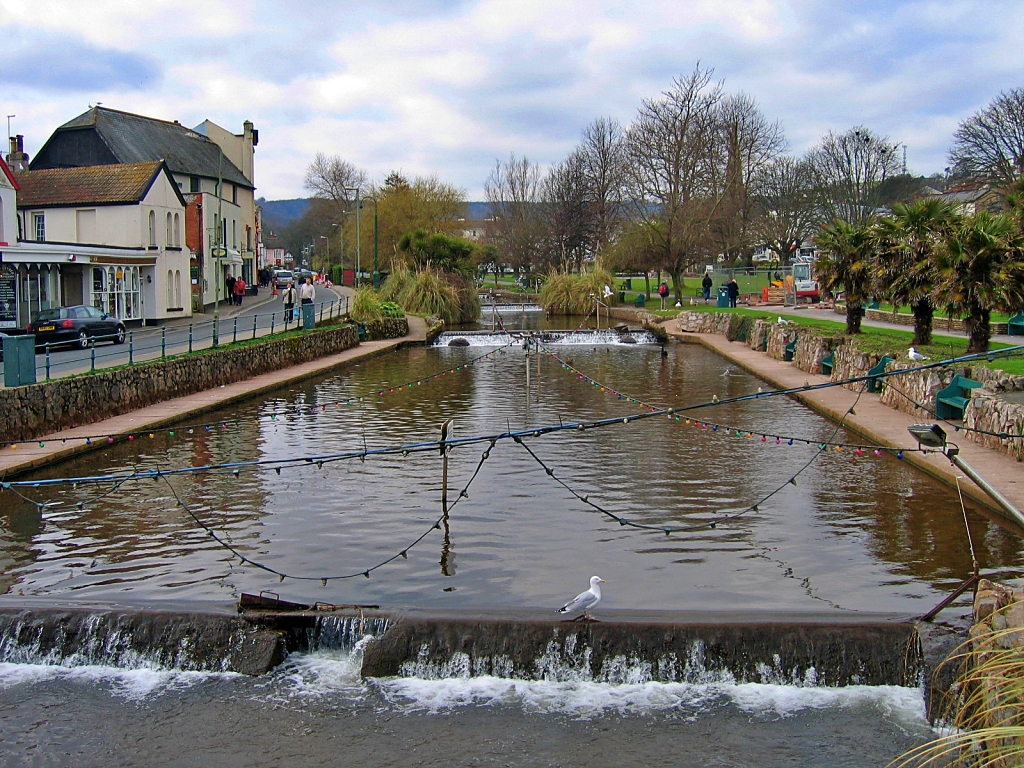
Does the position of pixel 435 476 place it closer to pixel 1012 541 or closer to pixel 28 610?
pixel 28 610

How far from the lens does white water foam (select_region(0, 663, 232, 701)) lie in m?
9.60

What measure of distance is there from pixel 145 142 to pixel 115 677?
178ft

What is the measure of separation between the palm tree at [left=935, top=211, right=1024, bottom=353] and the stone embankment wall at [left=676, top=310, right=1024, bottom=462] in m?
1.79

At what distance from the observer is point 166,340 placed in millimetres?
33594

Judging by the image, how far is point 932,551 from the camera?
12320 mm

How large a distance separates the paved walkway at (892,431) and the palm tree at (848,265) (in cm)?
254

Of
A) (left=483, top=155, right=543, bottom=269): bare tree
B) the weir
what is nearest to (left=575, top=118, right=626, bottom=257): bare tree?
(left=483, top=155, right=543, bottom=269): bare tree

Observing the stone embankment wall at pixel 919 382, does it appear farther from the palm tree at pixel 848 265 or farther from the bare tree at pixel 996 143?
the bare tree at pixel 996 143

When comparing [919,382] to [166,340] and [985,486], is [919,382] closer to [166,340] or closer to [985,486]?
[985,486]

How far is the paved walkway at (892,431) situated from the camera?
13797 millimetres

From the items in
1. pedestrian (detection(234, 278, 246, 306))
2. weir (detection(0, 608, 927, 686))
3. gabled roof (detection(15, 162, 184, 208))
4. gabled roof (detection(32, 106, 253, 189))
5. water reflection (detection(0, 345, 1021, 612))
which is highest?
gabled roof (detection(32, 106, 253, 189))

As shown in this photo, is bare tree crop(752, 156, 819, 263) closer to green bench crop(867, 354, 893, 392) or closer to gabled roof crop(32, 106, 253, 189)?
gabled roof crop(32, 106, 253, 189)

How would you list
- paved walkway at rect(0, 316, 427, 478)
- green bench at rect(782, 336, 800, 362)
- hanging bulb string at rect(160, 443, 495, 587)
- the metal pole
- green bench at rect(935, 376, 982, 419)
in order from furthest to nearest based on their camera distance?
green bench at rect(782, 336, 800, 362), green bench at rect(935, 376, 982, 419), paved walkway at rect(0, 316, 427, 478), hanging bulb string at rect(160, 443, 495, 587), the metal pole

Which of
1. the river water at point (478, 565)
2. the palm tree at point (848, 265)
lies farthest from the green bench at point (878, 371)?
the palm tree at point (848, 265)
